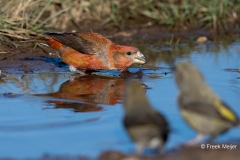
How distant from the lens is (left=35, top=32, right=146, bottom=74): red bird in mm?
9016

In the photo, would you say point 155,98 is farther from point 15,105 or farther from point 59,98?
point 15,105

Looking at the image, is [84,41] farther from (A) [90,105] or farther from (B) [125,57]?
(A) [90,105]

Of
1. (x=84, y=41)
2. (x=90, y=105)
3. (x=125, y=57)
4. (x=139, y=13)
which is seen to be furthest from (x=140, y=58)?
(x=139, y=13)

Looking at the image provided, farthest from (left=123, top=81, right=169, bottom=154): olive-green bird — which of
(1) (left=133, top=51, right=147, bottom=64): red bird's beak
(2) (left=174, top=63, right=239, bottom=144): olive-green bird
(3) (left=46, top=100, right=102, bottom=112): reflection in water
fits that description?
(1) (left=133, top=51, right=147, bottom=64): red bird's beak

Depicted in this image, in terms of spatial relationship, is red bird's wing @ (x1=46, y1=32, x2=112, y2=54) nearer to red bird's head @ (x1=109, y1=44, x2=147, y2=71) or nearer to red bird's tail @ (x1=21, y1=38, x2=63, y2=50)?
red bird's tail @ (x1=21, y1=38, x2=63, y2=50)

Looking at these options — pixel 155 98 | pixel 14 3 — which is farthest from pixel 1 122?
pixel 14 3

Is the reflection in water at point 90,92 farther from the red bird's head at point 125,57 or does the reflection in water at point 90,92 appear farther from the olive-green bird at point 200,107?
the olive-green bird at point 200,107

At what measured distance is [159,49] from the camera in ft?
35.1

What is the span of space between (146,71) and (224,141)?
3830mm

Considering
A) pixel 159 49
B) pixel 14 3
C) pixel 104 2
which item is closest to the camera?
pixel 14 3

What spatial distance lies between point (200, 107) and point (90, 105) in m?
2.41

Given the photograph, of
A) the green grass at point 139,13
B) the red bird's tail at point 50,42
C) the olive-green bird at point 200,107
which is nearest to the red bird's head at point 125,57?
the red bird's tail at point 50,42

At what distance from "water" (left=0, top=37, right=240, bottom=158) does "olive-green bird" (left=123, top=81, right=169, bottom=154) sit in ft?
1.76

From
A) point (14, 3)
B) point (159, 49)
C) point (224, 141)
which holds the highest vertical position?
point (14, 3)
